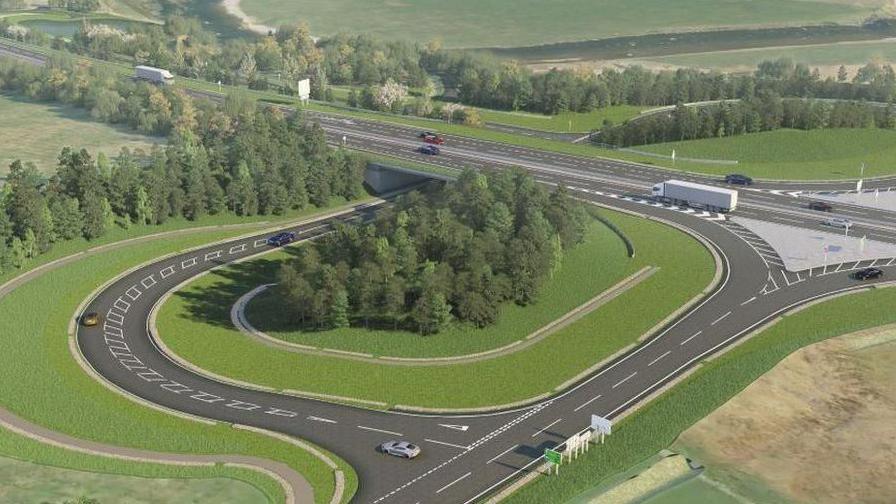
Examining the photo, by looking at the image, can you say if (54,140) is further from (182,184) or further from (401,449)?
(401,449)

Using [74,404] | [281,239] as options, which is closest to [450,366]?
[74,404]

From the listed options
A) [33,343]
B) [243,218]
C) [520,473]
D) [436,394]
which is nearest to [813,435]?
[520,473]

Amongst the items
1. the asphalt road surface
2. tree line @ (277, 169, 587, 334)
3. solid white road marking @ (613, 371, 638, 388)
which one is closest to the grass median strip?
the asphalt road surface

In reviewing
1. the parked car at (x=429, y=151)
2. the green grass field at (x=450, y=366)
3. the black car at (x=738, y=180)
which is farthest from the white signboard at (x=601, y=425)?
the parked car at (x=429, y=151)

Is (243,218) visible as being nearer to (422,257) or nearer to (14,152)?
(422,257)

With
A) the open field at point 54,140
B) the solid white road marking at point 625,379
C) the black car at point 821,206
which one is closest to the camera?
the solid white road marking at point 625,379

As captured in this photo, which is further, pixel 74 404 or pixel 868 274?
pixel 868 274

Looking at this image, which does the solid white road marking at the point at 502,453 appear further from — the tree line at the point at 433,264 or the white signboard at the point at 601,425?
the tree line at the point at 433,264
